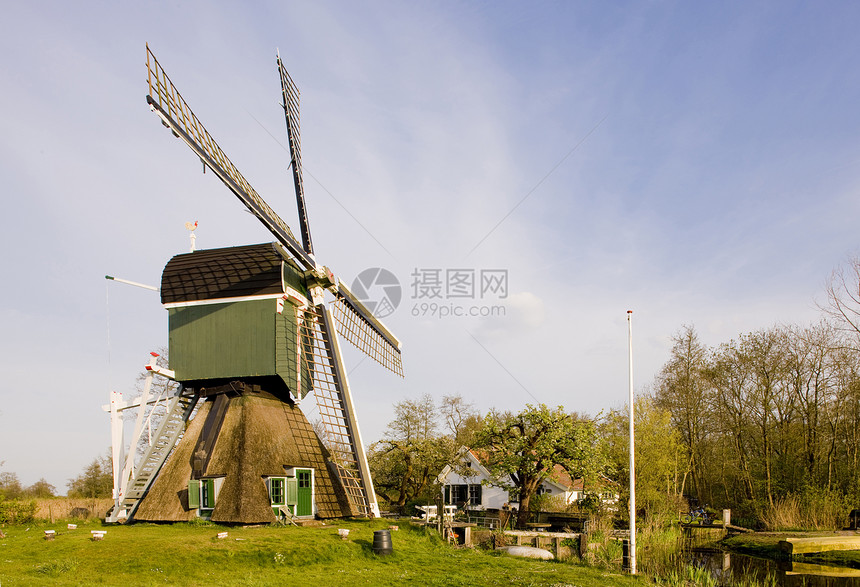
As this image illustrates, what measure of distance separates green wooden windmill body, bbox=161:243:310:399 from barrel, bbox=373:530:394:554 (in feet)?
18.5

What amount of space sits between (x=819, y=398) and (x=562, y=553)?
68.4 ft

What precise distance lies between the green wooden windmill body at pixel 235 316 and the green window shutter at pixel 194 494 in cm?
321

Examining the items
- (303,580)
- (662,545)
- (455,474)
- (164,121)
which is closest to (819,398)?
(662,545)

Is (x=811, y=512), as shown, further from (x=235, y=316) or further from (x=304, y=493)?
(x=235, y=316)

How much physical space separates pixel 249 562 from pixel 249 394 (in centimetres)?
612

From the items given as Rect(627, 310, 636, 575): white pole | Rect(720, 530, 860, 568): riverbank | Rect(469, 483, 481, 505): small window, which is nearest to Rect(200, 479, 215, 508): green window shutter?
Rect(627, 310, 636, 575): white pole

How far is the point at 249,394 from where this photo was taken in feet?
56.1

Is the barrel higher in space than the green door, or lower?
lower

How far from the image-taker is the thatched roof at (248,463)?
1504cm

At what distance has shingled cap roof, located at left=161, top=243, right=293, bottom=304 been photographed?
1756 centimetres

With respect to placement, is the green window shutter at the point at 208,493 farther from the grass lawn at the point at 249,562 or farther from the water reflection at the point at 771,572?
the water reflection at the point at 771,572

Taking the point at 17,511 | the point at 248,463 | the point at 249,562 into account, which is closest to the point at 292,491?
the point at 248,463

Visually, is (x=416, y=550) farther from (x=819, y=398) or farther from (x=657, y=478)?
(x=819, y=398)

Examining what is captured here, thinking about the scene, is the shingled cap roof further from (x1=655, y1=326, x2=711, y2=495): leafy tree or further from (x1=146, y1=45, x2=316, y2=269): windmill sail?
(x1=655, y1=326, x2=711, y2=495): leafy tree
